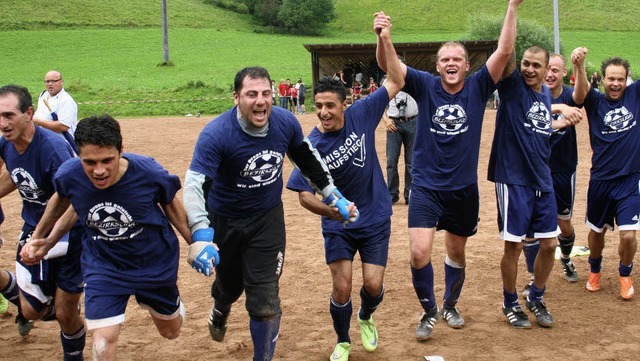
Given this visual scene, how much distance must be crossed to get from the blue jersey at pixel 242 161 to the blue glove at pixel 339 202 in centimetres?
40

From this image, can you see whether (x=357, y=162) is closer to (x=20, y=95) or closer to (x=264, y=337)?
(x=264, y=337)

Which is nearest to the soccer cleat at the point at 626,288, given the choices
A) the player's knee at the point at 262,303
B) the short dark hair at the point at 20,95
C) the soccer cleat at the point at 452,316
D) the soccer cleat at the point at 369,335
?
the soccer cleat at the point at 452,316

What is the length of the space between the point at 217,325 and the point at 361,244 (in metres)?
1.44

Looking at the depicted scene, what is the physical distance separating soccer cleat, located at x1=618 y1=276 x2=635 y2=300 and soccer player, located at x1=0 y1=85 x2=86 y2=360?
17.1 feet

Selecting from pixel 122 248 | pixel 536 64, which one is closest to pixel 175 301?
pixel 122 248

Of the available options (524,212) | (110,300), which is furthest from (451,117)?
(110,300)

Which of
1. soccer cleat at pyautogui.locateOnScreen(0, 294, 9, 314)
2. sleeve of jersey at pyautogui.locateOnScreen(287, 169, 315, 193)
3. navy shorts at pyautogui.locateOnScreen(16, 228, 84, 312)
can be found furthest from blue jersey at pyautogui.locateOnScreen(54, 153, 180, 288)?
soccer cleat at pyautogui.locateOnScreen(0, 294, 9, 314)

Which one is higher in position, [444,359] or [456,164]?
[456,164]

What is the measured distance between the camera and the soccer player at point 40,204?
595 centimetres

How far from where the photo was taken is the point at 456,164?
21.6ft

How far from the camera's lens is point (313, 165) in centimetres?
595

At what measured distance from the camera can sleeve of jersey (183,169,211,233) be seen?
5148 mm

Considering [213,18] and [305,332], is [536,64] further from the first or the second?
[213,18]

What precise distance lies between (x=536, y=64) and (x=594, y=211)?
6.49 ft
